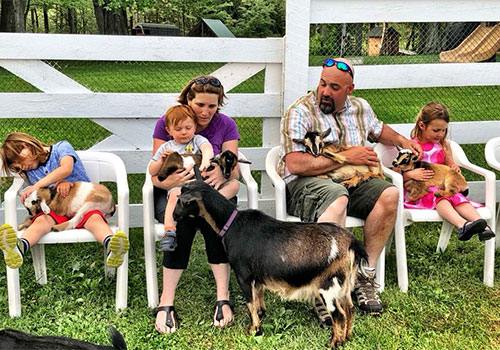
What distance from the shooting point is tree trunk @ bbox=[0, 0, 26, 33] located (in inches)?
695

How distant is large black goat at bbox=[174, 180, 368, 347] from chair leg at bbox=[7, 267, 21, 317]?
0.99 metres

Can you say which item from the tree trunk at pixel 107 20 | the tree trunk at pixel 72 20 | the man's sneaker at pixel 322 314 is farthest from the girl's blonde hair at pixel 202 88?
the tree trunk at pixel 72 20

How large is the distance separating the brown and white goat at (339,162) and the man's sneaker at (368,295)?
1.77ft

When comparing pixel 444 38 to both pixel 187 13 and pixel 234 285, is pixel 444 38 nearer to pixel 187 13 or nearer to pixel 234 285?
pixel 234 285

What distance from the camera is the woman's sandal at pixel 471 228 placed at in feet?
10.2

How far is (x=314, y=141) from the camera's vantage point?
124 inches

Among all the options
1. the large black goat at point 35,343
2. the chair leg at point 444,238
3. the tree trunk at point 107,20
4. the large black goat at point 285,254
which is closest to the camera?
the large black goat at point 35,343

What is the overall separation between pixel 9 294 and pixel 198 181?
1.21 metres

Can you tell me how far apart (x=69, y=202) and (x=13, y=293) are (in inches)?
22.0

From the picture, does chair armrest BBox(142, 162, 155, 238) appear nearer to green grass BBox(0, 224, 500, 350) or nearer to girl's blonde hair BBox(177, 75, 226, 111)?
green grass BBox(0, 224, 500, 350)

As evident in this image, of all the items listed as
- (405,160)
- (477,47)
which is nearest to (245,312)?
(405,160)

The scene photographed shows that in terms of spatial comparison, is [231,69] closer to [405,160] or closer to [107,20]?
[405,160]

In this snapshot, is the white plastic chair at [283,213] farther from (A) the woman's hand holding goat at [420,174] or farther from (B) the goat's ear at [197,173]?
(B) the goat's ear at [197,173]

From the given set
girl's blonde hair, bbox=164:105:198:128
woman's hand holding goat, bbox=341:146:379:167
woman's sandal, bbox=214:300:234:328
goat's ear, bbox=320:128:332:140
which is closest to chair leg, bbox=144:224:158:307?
woman's sandal, bbox=214:300:234:328
